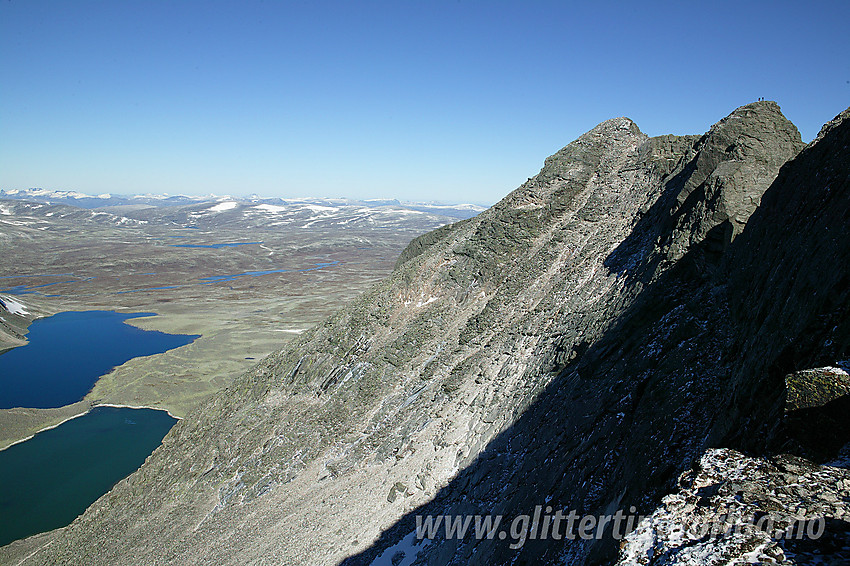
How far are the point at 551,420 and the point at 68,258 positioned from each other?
778 feet

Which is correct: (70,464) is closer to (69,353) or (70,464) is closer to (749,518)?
(69,353)

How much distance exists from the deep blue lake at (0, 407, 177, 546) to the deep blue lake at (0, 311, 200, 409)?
1147 centimetres

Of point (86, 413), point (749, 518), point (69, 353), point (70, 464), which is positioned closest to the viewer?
point (749, 518)

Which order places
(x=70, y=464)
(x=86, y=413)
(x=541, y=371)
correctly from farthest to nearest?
(x=86, y=413), (x=70, y=464), (x=541, y=371)

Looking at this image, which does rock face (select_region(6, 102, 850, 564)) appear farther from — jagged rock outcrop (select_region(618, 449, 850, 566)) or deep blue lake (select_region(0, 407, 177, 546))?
deep blue lake (select_region(0, 407, 177, 546))

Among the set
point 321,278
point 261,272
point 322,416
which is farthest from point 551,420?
point 261,272

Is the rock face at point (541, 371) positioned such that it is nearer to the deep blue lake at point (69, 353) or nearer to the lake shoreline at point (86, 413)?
the lake shoreline at point (86, 413)

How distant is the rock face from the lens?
10.4 meters

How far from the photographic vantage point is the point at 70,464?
151 feet

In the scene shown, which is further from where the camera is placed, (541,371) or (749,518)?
(541,371)

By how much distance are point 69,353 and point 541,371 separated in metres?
93.7

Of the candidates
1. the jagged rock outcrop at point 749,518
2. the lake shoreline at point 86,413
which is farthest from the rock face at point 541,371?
the lake shoreline at point 86,413

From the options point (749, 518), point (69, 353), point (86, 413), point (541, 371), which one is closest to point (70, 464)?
point (86, 413)

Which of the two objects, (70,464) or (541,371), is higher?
(541,371)
